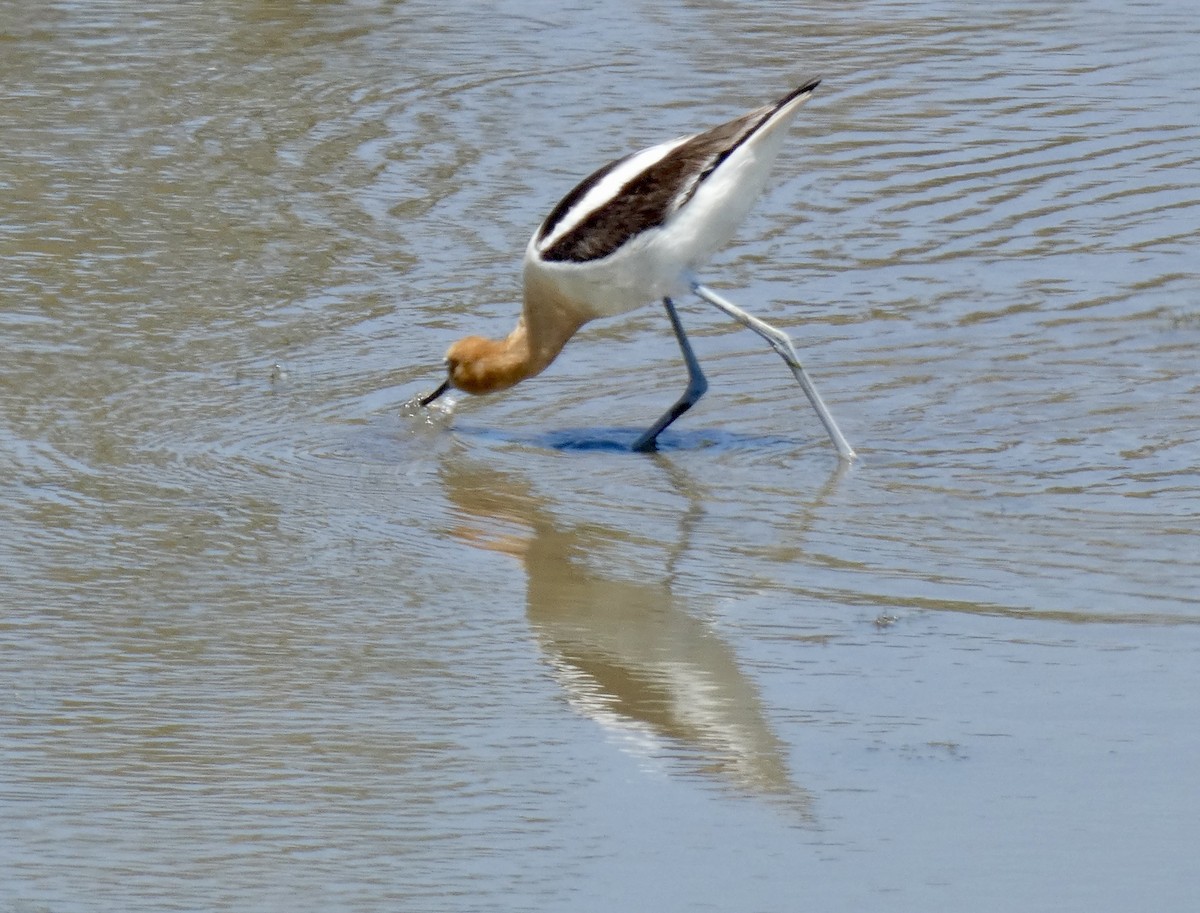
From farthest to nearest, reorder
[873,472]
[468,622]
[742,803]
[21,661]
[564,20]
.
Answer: [564,20] < [873,472] < [468,622] < [21,661] < [742,803]

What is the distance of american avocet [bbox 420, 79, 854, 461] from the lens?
6.25m

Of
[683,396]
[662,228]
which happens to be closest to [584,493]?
[683,396]

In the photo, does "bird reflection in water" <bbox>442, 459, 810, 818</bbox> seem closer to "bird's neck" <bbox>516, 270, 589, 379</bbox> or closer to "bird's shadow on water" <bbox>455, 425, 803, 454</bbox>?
"bird's shadow on water" <bbox>455, 425, 803, 454</bbox>

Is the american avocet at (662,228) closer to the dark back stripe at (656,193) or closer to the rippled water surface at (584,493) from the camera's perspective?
the dark back stripe at (656,193)

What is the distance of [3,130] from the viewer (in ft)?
30.8

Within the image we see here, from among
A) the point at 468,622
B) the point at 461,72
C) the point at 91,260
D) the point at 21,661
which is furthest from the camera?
the point at 461,72

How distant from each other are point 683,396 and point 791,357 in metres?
0.35

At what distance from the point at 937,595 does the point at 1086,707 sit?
76 centimetres

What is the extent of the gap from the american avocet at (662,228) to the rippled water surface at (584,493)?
1.11 ft

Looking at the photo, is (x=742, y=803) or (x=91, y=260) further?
(x=91, y=260)

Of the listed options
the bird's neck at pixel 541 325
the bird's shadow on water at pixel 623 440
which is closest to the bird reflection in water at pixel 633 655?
the bird's shadow on water at pixel 623 440

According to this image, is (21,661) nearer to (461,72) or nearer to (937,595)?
(937,595)

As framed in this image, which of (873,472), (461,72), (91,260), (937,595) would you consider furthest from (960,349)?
(461,72)

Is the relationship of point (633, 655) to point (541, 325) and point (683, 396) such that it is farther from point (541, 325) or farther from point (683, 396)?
point (541, 325)
